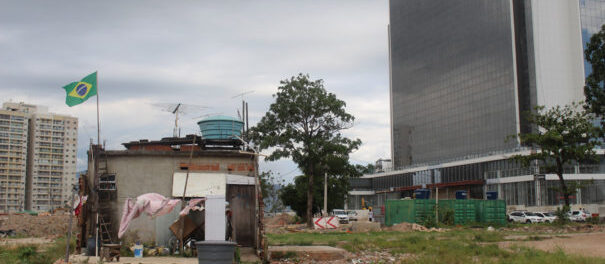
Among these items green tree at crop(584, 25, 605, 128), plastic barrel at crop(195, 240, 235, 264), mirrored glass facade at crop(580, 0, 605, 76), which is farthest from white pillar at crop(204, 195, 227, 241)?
mirrored glass facade at crop(580, 0, 605, 76)

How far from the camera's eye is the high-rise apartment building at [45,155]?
581 ft

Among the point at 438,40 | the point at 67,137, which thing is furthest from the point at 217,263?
the point at 67,137

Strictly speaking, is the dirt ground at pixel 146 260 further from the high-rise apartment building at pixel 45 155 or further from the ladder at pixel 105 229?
the high-rise apartment building at pixel 45 155

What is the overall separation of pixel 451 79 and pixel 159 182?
111 m

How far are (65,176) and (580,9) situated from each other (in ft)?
519

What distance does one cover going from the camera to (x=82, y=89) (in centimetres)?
2383

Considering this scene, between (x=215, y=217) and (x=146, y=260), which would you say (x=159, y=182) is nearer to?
(x=215, y=217)

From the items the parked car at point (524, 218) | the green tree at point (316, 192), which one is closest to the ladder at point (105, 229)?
the green tree at point (316, 192)

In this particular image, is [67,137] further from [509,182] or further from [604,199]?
[604,199]

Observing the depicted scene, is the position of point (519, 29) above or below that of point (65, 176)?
above

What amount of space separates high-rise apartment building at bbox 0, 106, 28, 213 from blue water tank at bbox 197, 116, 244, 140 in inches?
5972

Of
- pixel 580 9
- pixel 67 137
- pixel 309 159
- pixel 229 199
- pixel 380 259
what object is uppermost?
pixel 580 9

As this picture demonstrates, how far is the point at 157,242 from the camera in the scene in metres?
24.8

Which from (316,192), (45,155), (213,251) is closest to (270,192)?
(316,192)
